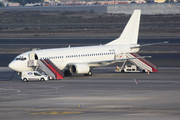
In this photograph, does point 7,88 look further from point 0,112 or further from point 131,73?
point 131,73

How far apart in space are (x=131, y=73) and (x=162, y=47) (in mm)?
35353

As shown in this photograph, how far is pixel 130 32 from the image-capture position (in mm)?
58812

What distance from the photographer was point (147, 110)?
28.4m

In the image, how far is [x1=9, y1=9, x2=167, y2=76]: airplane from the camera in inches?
2001

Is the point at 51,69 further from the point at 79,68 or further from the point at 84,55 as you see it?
the point at 84,55

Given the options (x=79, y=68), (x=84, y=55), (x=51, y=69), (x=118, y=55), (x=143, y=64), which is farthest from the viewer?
(x=143, y=64)

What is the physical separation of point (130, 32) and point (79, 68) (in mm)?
13624

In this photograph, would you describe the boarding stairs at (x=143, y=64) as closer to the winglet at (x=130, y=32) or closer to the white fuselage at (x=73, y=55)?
the white fuselage at (x=73, y=55)

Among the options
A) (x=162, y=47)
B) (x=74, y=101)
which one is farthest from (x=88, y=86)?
(x=162, y=47)

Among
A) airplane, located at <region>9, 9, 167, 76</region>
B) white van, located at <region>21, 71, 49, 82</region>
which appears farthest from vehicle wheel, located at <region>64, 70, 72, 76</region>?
white van, located at <region>21, 71, 49, 82</region>

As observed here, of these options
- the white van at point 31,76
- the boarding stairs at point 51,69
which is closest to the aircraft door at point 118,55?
the boarding stairs at point 51,69

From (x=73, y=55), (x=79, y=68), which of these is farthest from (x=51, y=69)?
(x=73, y=55)

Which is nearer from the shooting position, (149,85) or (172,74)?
(149,85)

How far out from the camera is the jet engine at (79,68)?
5047 centimetres
